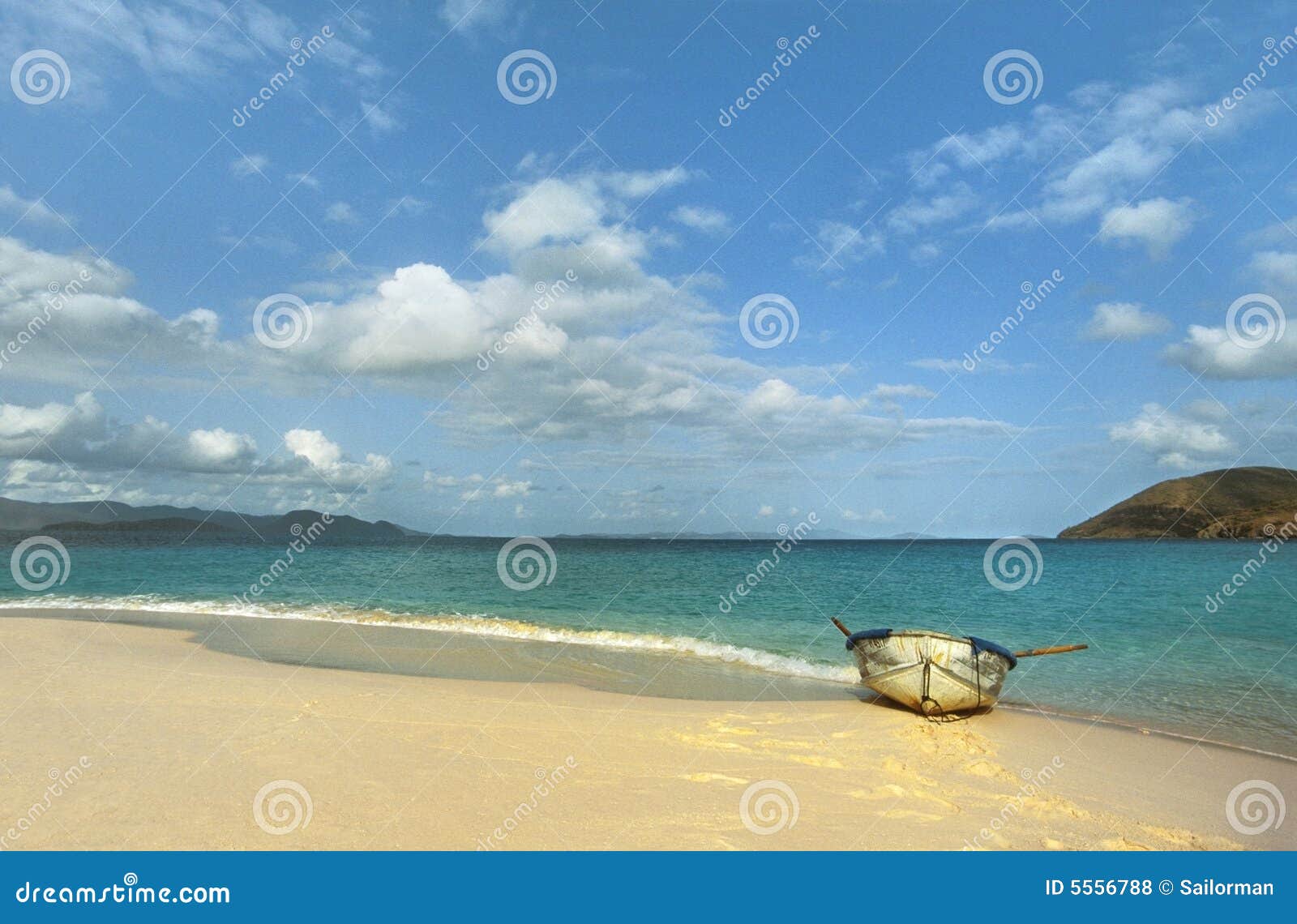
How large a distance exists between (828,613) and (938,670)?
14.2 meters

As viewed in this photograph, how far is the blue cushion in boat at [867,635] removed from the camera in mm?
10441

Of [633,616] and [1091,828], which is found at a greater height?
[633,616]

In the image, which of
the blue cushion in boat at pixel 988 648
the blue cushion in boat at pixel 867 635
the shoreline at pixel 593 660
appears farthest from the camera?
the shoreline at pixel 593 660

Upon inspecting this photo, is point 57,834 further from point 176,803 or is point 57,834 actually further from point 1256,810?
point 1256,810

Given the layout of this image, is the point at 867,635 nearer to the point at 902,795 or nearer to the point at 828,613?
the point at 902,795

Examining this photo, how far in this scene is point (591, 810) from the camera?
235 inches

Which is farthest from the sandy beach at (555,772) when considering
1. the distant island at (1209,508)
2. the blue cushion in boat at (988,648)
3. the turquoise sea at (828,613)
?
the distant island at (1209,508)

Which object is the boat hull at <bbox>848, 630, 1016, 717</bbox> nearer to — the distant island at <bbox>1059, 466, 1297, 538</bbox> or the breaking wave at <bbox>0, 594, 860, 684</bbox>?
the breaking wave at <bbox>0, 594, 860, 684</bbox>

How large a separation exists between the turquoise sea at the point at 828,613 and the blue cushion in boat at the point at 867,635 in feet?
6.08

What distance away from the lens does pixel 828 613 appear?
23750 mm

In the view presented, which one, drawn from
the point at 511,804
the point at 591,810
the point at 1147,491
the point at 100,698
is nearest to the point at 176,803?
the point at 511,804

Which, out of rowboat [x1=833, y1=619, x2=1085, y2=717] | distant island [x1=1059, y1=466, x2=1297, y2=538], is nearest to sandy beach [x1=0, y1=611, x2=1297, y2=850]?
rowboat [x1=833, y1=619, x2=1085, y2=717]

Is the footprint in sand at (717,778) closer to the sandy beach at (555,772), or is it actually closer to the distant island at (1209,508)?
the sandy beach at (555,772)

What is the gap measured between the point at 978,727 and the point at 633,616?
12.6 m
